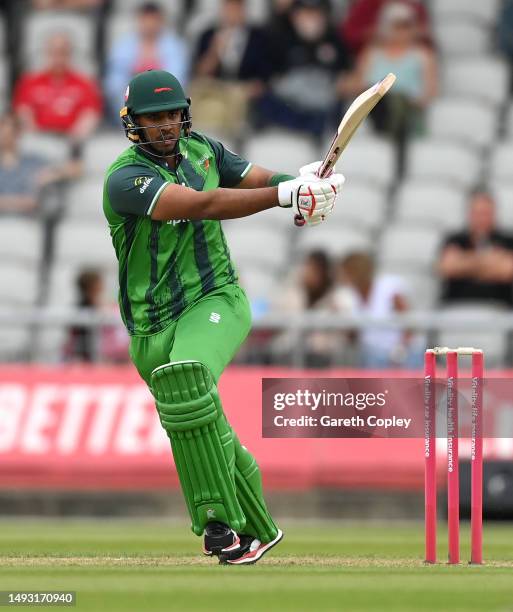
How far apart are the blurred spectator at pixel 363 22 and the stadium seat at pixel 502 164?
1309 millimetres

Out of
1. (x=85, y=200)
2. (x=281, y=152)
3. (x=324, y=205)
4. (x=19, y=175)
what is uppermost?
(x=281, y=152)

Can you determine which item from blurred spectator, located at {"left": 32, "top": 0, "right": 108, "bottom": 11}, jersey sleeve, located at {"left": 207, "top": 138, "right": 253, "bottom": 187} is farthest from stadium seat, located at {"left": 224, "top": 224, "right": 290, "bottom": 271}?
jersey sleeve, located at {"left": 207, "top": 138, "right": 253, "bottom": 187}

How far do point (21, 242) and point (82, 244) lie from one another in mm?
477

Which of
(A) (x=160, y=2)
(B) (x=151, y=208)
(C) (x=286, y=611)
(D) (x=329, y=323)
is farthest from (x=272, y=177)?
(A) (x=160, y=2)

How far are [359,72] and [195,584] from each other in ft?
29.3

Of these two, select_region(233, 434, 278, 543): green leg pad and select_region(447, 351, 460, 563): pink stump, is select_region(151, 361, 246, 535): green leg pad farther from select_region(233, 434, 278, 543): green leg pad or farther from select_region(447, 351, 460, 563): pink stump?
select_region(447, 351, 460, 563): pink stump

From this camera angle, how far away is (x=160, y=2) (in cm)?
1606

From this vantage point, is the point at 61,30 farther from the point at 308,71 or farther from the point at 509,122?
the point at 509,122

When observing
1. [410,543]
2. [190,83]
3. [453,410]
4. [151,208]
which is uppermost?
[190,83]

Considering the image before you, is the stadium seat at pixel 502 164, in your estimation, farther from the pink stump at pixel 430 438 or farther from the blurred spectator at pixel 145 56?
the pink stump at pixel 430 438

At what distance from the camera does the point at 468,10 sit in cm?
1577

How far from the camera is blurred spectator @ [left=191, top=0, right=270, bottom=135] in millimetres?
15039

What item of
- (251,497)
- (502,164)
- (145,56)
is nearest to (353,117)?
(251,497)

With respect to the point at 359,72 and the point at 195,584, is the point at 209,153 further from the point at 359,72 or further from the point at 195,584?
the point at 359,72
